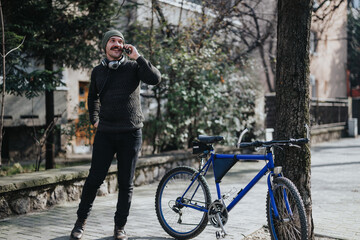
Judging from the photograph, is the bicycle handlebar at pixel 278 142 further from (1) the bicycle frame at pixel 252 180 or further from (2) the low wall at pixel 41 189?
(2) the low wall at pixel 41 189

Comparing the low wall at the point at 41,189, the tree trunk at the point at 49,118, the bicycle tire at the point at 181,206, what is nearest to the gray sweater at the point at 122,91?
the bicycle tire at the point at 181,206

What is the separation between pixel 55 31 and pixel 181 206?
4.64 m

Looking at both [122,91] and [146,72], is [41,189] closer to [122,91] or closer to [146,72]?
[122,91]

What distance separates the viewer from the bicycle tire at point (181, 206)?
461 cm

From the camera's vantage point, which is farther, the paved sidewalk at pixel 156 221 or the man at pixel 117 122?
the paved sidewalk at pixel 156 221

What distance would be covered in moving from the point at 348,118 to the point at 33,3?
16.6m

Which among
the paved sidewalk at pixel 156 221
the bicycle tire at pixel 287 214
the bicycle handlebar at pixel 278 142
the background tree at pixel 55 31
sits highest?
the background tree at pixel 55 31

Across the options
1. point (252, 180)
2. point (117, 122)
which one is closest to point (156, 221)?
point (117, 122)

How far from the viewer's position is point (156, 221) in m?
5.47

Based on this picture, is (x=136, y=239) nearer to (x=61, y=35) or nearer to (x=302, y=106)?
(x=302, y=106)

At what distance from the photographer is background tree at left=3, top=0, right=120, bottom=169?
7.40 meters

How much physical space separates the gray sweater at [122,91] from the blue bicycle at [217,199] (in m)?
0.73

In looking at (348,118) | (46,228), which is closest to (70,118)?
(46,228)

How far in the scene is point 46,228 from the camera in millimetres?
5152
